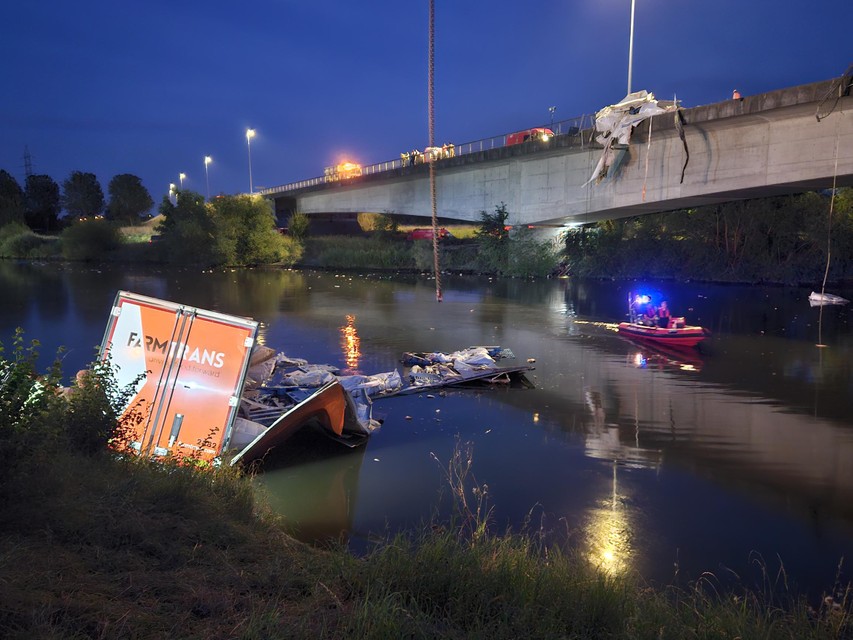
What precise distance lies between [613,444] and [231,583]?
24.2ft

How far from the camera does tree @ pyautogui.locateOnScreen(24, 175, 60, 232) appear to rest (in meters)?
104

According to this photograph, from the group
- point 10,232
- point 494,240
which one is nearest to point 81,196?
point 10,232

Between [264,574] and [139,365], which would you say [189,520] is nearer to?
[264,574]

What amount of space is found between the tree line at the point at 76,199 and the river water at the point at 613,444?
96.9 metres

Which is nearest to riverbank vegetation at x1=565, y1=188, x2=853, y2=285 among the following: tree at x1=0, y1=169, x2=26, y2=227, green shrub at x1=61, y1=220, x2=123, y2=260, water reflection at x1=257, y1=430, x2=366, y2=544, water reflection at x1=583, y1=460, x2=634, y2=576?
water reflection at x1=583, y1=460, x2=634, y2=576

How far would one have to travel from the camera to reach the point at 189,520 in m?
5.22

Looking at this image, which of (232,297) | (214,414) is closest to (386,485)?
(214,414)

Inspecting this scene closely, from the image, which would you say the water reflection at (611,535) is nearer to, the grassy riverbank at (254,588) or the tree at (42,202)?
the grassy riverbank at (254,588)

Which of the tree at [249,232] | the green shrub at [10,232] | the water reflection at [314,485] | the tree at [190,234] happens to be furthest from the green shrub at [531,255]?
the green shrub at [10,232]

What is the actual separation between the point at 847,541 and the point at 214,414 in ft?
25.5

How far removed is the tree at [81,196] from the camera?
118 meters

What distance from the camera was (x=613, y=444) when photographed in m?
10.1

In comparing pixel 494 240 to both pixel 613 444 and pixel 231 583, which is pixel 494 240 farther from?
pixel 231 583

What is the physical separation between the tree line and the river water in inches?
3816
